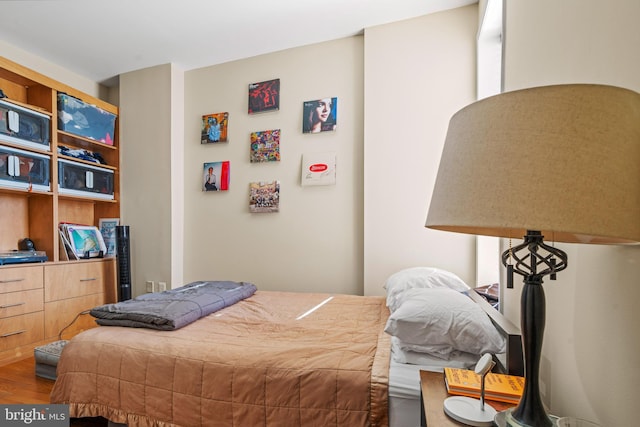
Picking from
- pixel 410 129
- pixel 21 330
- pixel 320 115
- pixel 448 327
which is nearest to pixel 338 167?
pixel 320 115

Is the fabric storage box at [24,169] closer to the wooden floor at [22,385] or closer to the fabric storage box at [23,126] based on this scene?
the fabric storage box at [23,126]

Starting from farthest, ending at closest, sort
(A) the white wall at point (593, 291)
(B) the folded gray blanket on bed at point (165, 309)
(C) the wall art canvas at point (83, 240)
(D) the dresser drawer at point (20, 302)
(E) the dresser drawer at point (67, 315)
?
1. (C) the wall art canvas at point (83, 240)
2. (E) the dresser drawer at point (67, 315)
3. (D) the dresser drawer at point (20, 302)
4. (B) the folded gray blanket on bed at point (165, 309)
5. (A) the white wall at point (593, 291)

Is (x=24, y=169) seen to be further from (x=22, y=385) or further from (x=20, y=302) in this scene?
(x=22, y=385)

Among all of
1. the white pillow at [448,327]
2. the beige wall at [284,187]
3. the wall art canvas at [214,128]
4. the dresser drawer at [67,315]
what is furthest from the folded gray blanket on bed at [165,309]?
the wall art canvas at [214,128]

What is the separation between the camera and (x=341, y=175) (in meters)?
2.94

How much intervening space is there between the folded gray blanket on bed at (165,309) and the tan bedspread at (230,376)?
46 mm

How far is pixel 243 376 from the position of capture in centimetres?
124

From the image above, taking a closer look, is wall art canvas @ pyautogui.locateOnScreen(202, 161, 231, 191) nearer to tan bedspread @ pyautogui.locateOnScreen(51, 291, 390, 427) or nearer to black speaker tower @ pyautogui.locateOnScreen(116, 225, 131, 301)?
black speaker tower @ pyautogui.locateOnScreen(116, 225, 131, 301)

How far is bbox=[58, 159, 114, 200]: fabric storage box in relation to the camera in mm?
3018

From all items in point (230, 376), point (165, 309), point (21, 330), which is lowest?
point (21, 330)

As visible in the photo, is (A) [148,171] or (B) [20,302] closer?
(B) [20,302]

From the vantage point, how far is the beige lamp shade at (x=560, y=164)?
0.48m

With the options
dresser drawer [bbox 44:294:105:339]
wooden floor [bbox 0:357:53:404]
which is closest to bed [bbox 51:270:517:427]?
wooden floor [bbox 0:357:53:404]

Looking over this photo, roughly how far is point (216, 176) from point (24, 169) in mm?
1491
